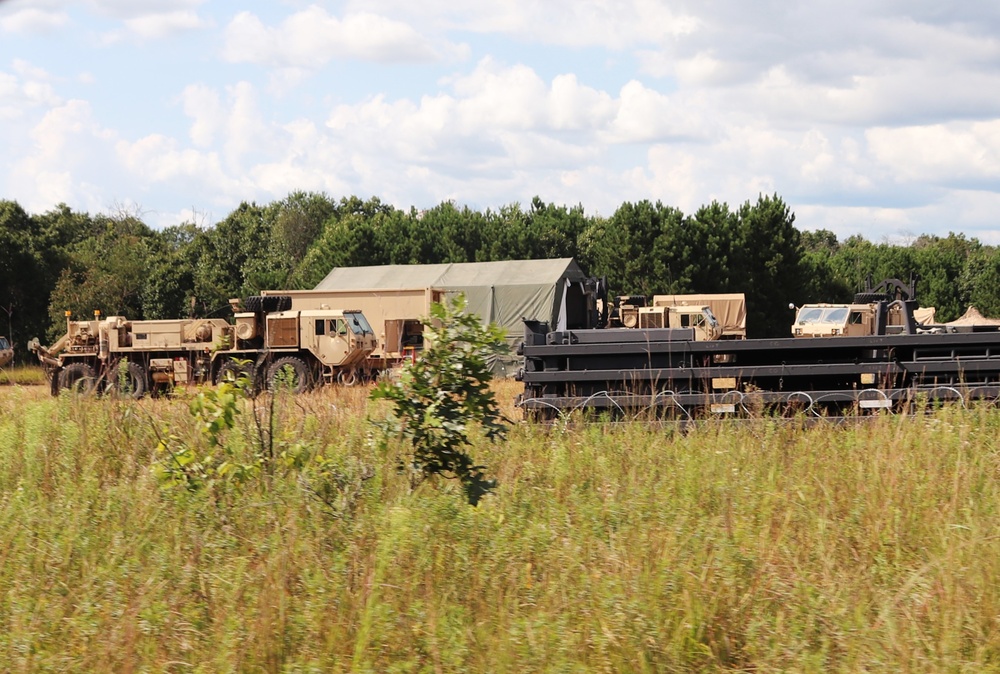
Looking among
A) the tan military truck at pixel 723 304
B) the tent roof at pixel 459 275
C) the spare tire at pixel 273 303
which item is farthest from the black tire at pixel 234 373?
the tan military truck at pixel 723 304

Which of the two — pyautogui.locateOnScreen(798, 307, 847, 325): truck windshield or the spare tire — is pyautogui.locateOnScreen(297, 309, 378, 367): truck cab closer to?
the spare tire

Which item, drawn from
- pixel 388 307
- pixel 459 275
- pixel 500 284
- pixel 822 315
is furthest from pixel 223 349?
pixel 822 315

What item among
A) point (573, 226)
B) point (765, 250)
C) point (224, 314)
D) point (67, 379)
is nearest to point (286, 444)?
point (67, 379)

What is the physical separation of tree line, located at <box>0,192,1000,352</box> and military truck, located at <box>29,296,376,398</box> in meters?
10.3

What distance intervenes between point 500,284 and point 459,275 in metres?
1.65

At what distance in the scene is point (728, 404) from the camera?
30.8 feet

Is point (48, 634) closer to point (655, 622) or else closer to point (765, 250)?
point (655, 622)

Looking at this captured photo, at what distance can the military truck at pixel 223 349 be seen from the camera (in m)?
22.1

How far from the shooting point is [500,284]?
29.9m

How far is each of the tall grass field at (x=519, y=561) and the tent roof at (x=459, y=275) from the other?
22133mm

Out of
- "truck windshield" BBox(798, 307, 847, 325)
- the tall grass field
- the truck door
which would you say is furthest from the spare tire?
the tall grass field

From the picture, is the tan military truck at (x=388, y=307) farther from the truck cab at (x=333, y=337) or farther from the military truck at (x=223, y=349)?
the military truck at (x=223, y=349)

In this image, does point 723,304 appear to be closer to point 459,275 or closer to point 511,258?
point 459,275

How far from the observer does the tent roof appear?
30.0 metres
